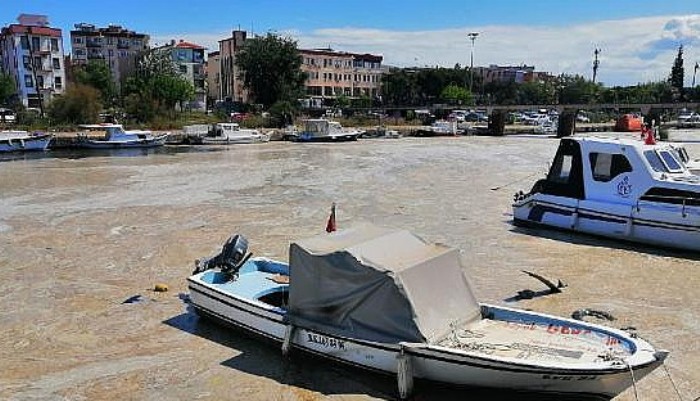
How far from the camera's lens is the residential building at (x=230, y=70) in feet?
376

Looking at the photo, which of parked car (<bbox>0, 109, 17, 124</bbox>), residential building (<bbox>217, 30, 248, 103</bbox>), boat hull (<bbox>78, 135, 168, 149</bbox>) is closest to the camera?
boat hull (<bbox>78, 135, 168, 149</bbox>)

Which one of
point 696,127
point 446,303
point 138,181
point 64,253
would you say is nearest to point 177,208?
point 64,253

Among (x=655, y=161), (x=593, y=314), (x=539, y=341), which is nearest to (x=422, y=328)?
(x=539, y=341)

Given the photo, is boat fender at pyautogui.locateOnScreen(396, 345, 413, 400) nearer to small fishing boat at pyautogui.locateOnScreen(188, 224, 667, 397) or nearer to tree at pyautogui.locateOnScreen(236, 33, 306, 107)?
small fishing boat at pyautogui.locateOnScreen(188, 224, 667, 397)

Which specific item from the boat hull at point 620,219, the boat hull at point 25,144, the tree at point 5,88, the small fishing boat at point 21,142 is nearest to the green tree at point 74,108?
the small fishing boat at point 21,142

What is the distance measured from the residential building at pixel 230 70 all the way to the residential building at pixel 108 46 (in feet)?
49.2

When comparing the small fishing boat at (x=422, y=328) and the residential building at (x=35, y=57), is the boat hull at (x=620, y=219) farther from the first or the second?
the residential building at (x=35, y=57)

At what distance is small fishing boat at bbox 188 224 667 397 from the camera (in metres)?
7.24

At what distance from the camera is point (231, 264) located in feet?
36.2

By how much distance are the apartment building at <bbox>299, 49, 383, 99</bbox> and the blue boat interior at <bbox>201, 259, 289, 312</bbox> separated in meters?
113

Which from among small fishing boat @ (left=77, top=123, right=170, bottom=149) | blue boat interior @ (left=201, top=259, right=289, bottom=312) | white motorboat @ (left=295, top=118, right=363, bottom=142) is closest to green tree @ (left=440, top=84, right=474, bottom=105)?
white motorboat @ (left=295, top=118, right=363, bottom=142)

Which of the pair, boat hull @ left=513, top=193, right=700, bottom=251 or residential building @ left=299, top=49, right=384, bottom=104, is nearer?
boat hull @ left=513, top=193, right=700, bottom=251

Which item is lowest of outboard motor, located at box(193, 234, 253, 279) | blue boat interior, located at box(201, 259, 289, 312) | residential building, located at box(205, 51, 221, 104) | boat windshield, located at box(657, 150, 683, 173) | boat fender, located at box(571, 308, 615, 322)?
boat fender, located at box(571, 308, 615, 322)

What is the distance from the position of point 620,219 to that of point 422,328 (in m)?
10.2
